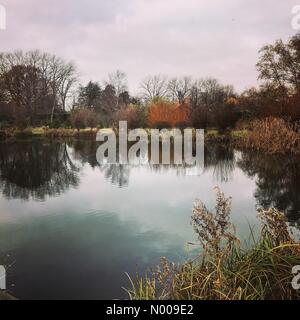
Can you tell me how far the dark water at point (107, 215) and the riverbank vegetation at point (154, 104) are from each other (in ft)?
18.7

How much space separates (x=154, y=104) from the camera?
35062 millimetres

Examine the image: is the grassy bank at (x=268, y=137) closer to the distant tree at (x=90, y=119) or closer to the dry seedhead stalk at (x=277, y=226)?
the dry seedhead stalk at (x=277, y=226)

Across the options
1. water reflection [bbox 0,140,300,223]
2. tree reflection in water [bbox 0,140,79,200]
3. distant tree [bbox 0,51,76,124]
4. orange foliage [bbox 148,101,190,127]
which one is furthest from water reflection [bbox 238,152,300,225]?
distant tree [bbox 0,51,76,124]

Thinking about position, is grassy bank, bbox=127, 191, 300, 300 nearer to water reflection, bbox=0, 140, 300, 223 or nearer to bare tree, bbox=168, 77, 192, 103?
water reflection, bbox=0, 140, 300, 223

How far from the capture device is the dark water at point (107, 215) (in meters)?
4.69

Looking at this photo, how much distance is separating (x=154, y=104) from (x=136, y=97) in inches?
711

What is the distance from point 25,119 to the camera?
3578cm

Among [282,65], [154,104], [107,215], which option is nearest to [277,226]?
[107,215]

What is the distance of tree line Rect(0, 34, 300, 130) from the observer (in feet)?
78.2

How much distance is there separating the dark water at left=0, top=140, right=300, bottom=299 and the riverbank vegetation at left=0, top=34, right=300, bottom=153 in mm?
5710

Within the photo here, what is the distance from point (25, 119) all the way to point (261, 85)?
22524mm

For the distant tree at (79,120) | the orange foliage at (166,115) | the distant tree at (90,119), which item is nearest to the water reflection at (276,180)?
the orange foliage at (166,115)
